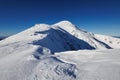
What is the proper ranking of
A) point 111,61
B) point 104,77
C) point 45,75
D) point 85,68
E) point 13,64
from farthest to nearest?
point 13,64
point 111,61
point 85,68
point 45,75
point 104,77

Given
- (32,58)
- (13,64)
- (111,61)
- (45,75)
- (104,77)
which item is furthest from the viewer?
(32,58)

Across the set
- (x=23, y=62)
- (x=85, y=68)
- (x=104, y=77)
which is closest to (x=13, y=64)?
(x=23, y=62)

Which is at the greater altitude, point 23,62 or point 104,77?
point 23,62

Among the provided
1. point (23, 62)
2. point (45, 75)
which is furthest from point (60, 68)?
point (23, 62)

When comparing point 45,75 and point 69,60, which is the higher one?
point 69,60

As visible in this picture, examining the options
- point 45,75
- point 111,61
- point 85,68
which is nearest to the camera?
point 45,75

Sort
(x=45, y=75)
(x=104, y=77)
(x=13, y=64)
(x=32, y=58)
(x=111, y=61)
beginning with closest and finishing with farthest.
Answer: (x=104, y=77)
(x=45, y=75)
(x=111, y=61)
(x=13, y=64)
(x=32, y=58)

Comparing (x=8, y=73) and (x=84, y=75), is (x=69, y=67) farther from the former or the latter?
(x=8, y=73)

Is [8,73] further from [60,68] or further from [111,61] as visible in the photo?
[111,61]

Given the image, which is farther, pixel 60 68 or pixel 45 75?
pixel 60 68
